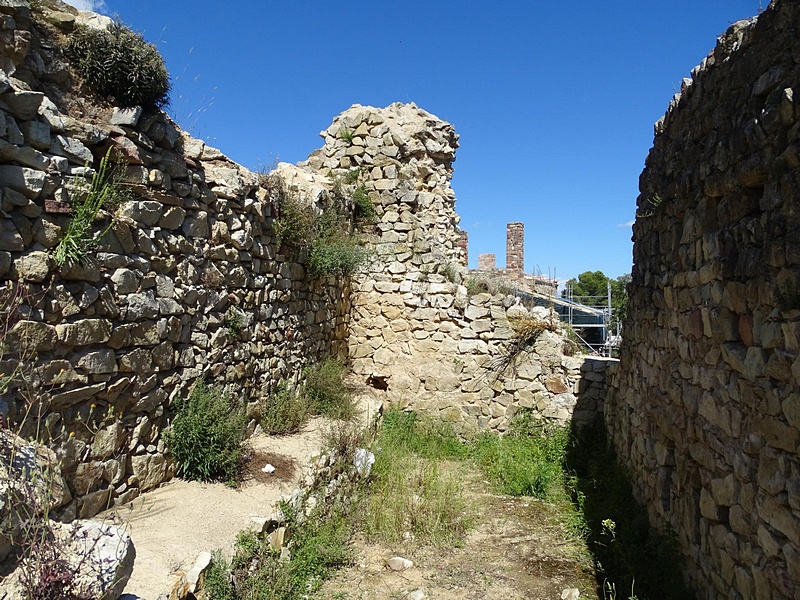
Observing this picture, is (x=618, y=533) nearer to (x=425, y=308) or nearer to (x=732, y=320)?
(x=732, y=320)

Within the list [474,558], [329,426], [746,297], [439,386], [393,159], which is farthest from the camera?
[393,159]

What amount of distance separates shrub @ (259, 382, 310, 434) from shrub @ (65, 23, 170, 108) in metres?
3.59

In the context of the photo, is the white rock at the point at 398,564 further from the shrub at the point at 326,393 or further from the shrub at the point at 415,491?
the shrub at the point at 326,393

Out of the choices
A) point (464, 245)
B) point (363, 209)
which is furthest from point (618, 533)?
point (464, 245)

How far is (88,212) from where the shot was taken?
154 inches

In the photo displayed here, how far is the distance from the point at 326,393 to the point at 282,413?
1.21 m

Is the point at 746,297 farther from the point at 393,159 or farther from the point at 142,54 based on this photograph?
the point at 393,159

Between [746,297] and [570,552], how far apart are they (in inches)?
138

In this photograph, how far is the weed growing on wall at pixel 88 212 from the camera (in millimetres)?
3750

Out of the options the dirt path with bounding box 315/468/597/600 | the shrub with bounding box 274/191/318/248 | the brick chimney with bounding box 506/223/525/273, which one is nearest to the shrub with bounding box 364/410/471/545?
the dirt path with bounding box 315/468/597/600

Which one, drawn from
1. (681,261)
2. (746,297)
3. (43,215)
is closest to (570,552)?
(681,261)

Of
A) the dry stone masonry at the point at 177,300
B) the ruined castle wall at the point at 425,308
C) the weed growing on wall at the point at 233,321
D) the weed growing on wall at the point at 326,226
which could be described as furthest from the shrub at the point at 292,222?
the ruined castle wall at the point at 425,308

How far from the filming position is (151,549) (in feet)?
11.6

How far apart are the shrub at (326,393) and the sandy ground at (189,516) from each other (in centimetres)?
176
